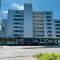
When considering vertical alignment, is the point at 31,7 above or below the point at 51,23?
above

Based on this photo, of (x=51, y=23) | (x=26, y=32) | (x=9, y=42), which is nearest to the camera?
(x=9, y=42)

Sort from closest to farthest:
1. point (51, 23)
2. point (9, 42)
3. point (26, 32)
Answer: point (9, 42)
point (26, 32)
point (51, 23)

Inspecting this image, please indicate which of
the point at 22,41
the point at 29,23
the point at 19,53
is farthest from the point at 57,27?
the point at 19,53

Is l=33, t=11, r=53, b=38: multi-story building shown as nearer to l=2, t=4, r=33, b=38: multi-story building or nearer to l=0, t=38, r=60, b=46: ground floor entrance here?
l=2, t=4, r=33, b=38: multi-story building

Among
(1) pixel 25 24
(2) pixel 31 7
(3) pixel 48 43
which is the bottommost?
(3) pixel 48 43

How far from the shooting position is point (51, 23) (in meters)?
119

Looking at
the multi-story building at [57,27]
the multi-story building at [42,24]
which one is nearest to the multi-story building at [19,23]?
the multi-story building at [42,24]

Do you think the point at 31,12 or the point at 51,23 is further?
the point at 51,23

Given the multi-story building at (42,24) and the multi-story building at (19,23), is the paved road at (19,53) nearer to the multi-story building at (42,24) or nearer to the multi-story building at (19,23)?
the multi-story building at (19,23)

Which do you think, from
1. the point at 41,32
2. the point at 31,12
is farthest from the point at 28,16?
the point at 41,32

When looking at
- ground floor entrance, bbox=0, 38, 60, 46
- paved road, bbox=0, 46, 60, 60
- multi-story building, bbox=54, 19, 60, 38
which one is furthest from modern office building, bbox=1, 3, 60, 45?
paved road, bbox=0, 46, 60, 60

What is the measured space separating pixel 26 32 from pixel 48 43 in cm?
3334

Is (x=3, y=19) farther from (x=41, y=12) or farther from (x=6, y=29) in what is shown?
(x=41, y=12)

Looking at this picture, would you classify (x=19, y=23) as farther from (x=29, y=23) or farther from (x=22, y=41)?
(x=22, y=41)
